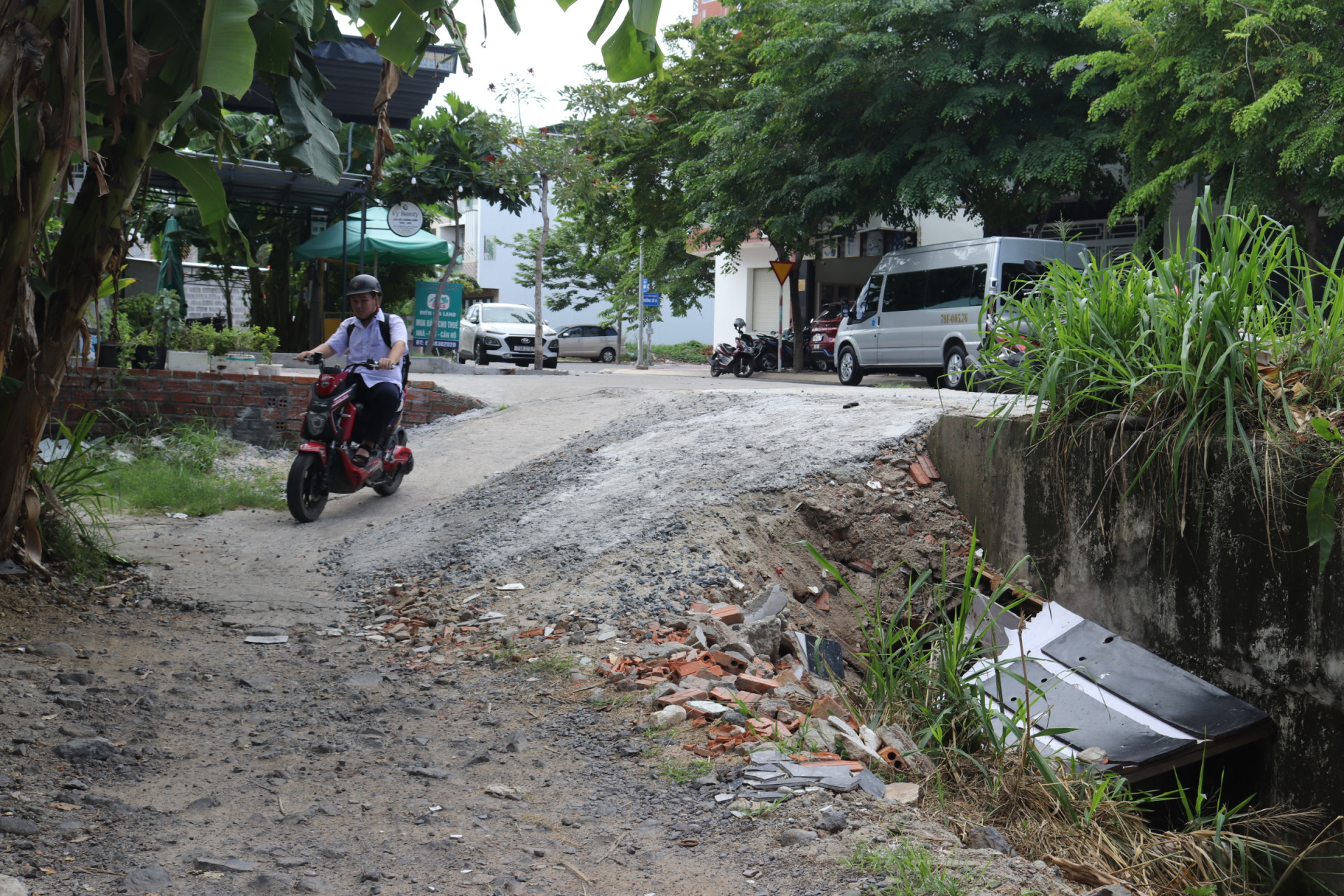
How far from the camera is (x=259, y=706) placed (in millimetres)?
3727

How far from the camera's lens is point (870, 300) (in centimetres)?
1805

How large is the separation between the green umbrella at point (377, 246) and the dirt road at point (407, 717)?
1195 cm

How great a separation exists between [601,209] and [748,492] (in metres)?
19.3

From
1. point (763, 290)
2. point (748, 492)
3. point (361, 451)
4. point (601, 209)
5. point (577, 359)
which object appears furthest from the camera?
point (577, 359)

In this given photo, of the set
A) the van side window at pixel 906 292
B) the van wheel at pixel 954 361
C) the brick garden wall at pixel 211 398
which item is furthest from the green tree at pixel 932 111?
the brick garden wall at pixel 211 398

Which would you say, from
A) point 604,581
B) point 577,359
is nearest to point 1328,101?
point 604,581

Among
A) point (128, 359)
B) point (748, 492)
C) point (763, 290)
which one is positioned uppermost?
point (763, 290)

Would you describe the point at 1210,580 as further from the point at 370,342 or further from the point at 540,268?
the point at 540,268

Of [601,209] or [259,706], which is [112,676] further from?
[601,209]

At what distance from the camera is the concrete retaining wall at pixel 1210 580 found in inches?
152

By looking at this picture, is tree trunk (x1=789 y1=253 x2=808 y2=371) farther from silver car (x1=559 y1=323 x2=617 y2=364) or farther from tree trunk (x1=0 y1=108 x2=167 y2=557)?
tree trunk (x1=0 y1=108 x2=167 y2=557)

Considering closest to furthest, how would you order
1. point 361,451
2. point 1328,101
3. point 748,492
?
point 748,492 → point 361,451 → point 1328,101

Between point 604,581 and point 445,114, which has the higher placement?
point 445,114

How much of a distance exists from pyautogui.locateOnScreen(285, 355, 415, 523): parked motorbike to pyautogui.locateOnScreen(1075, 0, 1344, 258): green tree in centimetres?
966
